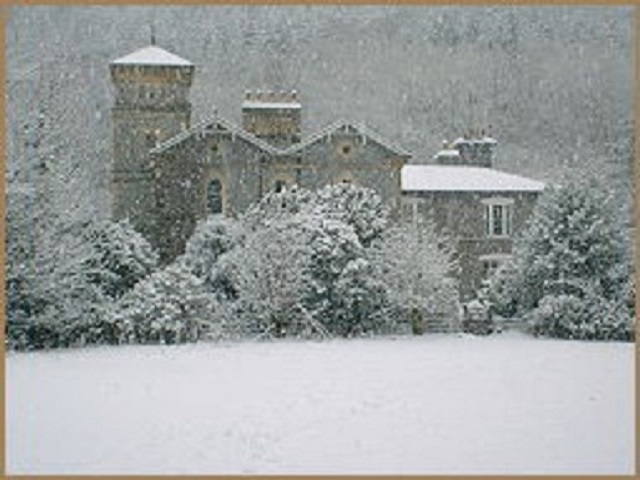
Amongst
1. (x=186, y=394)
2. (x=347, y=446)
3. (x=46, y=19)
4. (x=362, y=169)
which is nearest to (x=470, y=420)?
(x=347, y=446)

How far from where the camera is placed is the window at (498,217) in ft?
145

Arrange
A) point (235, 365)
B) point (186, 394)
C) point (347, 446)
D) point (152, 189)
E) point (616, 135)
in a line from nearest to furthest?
point (347, 446) < point (186, 394) < point (235, 365) < point (152, 189) < point (616, 135)

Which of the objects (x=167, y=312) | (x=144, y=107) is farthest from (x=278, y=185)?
(x=167, y=312)

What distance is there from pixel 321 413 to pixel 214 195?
2496cm

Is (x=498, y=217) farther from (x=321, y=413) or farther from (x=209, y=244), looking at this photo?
(x=321, y=413)

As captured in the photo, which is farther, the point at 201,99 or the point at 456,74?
the point at 456,74

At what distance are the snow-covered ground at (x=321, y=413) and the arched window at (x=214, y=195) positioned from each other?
14.9 m

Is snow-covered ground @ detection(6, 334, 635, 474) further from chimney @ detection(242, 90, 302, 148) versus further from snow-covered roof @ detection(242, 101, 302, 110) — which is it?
snow-covered roof @ detection(242, 101, 302, 110)

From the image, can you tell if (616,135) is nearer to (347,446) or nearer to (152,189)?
(152,189)

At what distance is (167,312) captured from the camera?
98.6ft

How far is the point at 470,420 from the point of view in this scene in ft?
51.7

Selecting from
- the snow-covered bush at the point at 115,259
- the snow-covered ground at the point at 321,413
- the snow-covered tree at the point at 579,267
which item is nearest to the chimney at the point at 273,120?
the snow-covered bush at the point at 115,259

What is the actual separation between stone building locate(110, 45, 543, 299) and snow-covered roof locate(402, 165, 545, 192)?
50 millimetres

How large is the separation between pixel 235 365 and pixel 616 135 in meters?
61.1
